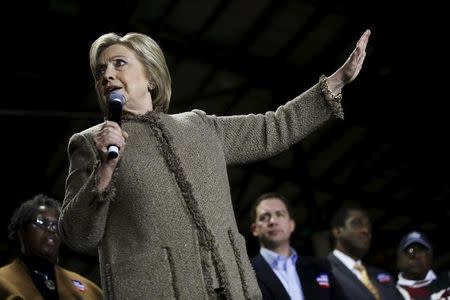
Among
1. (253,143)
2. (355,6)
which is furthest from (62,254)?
(253,143)

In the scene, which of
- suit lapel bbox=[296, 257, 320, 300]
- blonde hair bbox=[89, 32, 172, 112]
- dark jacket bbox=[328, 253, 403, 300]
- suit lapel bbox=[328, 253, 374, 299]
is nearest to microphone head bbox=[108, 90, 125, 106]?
blonde hair bbox=[89, 32, 172, 112]

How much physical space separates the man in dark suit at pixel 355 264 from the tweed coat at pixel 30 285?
1455 millimetres

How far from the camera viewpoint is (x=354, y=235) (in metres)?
4.82

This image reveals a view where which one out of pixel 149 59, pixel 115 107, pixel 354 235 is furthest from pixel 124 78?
pixel 354 235

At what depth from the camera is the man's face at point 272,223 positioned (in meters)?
4.25

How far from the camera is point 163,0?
777 centimetres

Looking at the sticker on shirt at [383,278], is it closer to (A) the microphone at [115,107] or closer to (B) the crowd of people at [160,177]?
(B) the crowd of people at [160,177]

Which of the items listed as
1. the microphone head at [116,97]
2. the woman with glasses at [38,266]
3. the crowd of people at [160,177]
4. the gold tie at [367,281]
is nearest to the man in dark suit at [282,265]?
the gold tie at [367,281]

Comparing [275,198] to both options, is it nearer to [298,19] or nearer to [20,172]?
[298,19]

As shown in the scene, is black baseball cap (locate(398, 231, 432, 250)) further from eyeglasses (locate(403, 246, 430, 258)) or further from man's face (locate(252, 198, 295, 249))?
man's face (locate(252, 198, 295, 249))

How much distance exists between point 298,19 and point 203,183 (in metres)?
6.81

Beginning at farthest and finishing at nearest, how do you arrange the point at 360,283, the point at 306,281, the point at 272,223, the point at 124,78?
the point at 360,283, the point at 272,223, the point at 306,281, the point at 124,78

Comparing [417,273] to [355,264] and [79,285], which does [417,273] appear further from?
[79,285]

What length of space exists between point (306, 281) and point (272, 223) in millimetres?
398
